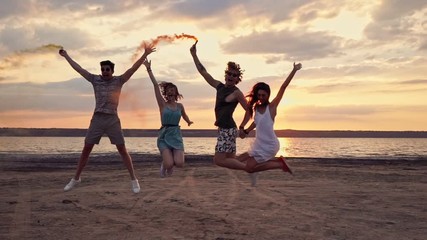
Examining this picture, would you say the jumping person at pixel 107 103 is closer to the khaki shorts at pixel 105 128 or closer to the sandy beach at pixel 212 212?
the khaki shorts at pixel 105 128

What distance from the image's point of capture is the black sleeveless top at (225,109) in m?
8.68

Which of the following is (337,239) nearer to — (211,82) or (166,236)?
(166,236)

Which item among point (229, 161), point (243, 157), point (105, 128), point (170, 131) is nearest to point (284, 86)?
point (243, 157)

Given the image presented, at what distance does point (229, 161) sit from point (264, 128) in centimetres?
91

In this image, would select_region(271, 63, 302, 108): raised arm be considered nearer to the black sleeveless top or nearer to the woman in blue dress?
the black sleeveless top

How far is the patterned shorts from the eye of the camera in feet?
28.7

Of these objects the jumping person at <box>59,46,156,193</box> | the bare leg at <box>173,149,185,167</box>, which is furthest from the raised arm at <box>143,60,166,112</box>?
the bare leg at <box>173,149,185,167</box>

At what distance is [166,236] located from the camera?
625cm

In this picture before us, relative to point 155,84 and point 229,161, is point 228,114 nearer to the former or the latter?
point 229,161

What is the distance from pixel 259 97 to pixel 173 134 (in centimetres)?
240

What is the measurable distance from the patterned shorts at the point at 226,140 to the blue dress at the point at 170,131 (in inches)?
63.7

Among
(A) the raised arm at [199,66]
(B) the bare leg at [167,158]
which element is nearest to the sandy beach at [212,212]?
(B) the bare leg at [167,158]

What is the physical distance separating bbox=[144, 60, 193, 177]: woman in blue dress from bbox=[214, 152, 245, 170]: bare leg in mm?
1463

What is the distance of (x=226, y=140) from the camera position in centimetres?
875
